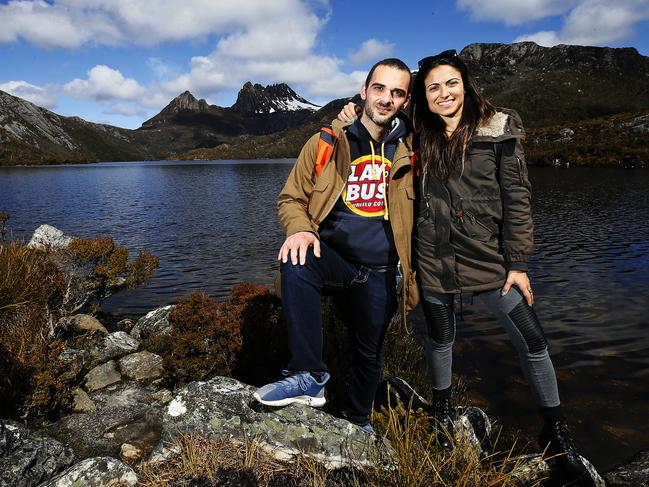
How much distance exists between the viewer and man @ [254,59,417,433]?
137 inches

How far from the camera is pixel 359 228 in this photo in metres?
3.64

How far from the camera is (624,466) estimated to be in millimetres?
4293

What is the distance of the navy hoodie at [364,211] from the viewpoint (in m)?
3.62

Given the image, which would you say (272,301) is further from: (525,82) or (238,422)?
(525,82)

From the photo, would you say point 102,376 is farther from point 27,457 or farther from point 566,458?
point 566,458

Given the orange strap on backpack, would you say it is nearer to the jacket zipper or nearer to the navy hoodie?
the navy hoodie

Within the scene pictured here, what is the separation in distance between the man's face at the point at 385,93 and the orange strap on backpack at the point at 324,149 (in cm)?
43

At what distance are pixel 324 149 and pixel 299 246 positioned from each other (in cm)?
98

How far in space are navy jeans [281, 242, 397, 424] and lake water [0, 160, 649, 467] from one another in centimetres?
397

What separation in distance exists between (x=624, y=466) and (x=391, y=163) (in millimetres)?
4232

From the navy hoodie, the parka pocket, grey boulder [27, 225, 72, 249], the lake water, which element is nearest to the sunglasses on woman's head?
the navy hoodie

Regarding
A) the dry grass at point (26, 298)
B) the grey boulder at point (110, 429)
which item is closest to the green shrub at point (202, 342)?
the grey boulder at point (110, 429)

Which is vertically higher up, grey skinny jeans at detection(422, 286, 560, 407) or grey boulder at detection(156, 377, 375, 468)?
grey skinny jeans at detection(422, 286, 560, 407)

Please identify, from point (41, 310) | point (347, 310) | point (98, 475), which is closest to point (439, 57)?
point (347, 310)
